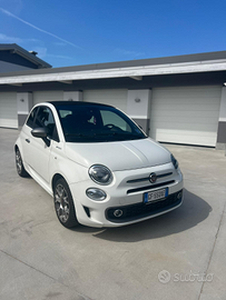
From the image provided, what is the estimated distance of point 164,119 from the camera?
9844mm

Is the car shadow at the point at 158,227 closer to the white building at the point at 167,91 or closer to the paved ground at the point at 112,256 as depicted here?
the paved ground at the point at 112,256

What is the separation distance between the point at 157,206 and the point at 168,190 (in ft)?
0.79

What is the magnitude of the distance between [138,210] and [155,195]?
267 mm

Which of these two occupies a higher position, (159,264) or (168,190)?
(168,190)

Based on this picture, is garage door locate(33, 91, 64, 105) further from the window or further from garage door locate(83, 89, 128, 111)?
the window

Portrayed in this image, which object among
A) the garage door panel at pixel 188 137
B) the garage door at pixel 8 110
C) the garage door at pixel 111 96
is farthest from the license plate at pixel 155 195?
the garage door at pixel 8 110

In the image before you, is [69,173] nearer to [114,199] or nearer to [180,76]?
[114,199]

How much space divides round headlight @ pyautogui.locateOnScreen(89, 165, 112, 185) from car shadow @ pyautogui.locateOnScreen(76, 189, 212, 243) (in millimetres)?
744

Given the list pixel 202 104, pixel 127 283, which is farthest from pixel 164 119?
pixel 127 283

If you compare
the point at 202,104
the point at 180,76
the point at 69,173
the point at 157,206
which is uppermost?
the point at 180,76

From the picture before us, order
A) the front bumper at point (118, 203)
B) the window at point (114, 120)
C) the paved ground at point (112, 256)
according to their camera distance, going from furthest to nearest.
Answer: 1. the window at point (114, 120)
2. the front bumper at point (118, 203)
3. the paved ground at point (112, 256)

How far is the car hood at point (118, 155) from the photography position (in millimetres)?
2600

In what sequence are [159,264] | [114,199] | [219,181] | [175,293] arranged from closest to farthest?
[175,293] → [159,264] → [114,199] → [219,181]

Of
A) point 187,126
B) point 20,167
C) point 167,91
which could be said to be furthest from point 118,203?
point 167,91
